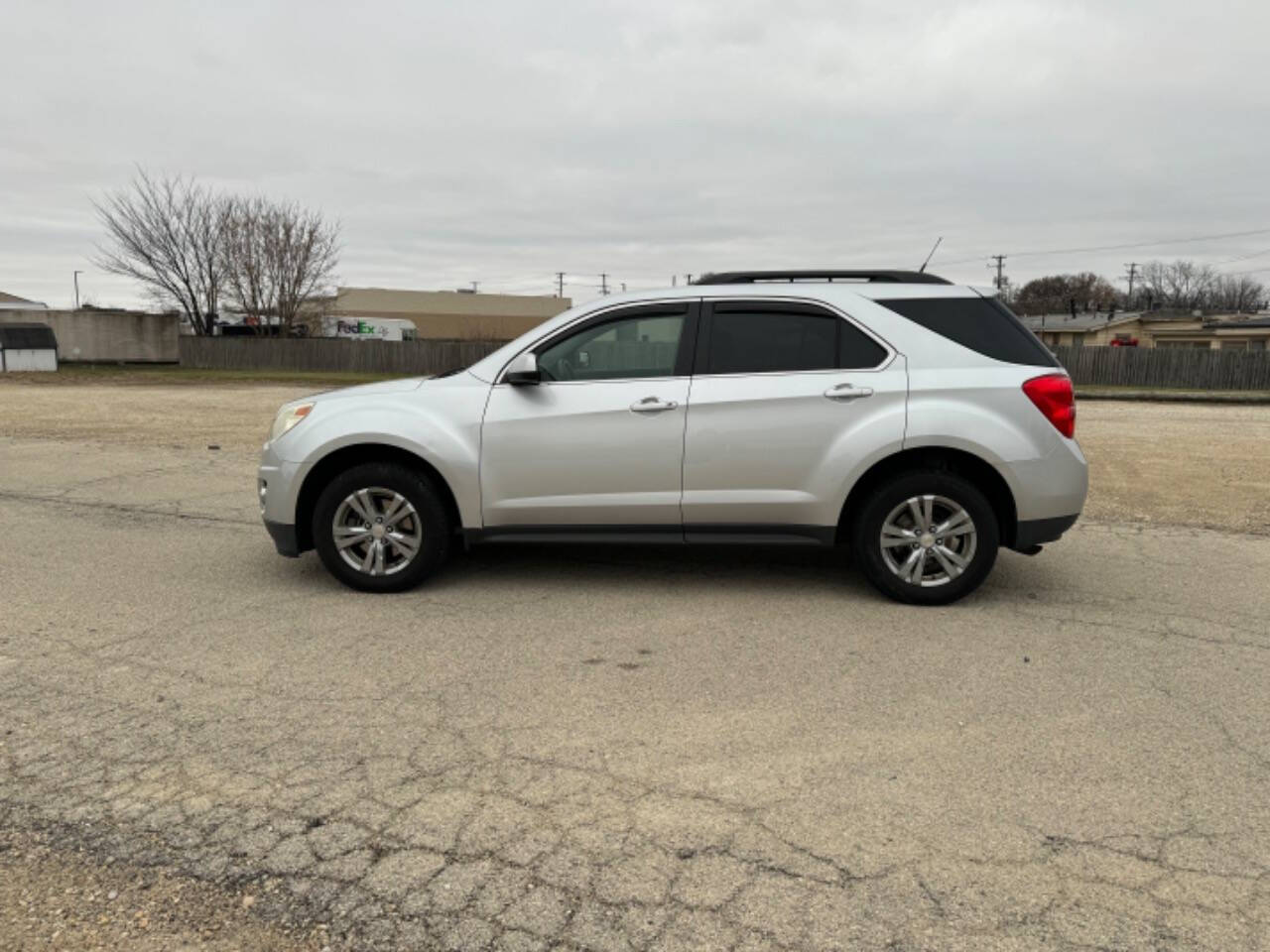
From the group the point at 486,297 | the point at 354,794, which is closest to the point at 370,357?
the point at 354,794

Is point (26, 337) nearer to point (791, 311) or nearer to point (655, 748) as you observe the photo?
point (791, 311)

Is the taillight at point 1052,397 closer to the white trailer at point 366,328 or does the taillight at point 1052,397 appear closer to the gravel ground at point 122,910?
the gravel ground at point 122,910

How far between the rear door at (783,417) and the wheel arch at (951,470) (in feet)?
0.54

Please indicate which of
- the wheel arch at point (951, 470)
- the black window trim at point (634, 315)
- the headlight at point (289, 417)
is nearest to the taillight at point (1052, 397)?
the wheel arch at point (951, 470)

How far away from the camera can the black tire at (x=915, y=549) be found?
16.4ft

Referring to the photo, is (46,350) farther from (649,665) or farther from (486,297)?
(486,297)

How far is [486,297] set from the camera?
80188 mm

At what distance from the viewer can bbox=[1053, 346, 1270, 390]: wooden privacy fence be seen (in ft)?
107

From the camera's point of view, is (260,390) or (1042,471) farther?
(260,390)

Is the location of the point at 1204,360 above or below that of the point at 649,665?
above

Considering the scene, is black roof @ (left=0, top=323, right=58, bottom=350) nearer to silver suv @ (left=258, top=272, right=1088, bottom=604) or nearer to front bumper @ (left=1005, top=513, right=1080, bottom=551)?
silver suv @ (left=258, top=272, right=1088, bottom=604)

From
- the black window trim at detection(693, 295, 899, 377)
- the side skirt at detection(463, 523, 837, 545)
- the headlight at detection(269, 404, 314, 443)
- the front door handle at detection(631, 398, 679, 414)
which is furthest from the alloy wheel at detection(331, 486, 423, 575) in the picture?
the black window trim at detection(693, 295, 899, 377)

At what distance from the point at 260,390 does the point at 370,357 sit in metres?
10.7

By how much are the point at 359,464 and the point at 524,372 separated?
1187 mm
